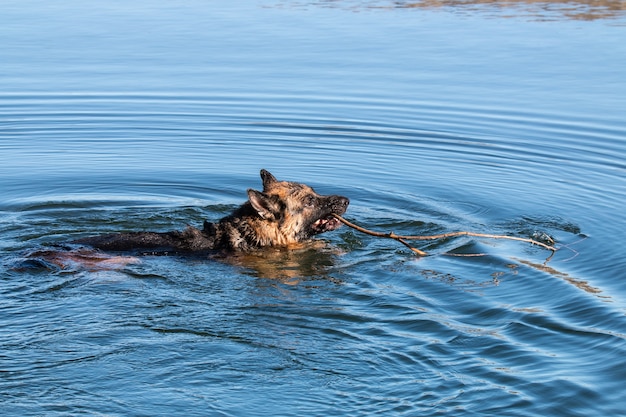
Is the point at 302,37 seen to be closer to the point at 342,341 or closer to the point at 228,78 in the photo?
the point at 228,78

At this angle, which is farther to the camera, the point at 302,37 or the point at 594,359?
the point at 302,37

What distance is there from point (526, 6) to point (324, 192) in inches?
583

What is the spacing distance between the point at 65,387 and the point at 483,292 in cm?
451

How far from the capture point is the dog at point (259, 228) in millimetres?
11539

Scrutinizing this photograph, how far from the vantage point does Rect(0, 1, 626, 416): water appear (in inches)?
316

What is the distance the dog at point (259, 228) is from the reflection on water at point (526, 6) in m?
14.8

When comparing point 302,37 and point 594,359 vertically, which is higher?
point 302,37

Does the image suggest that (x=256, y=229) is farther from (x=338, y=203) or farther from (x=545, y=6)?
(x=545, y=6)

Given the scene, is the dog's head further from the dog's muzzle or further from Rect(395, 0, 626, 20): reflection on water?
Rect(395, 0, 626, 20): reflection on water

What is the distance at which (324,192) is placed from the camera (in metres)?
14.7

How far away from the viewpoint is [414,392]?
773 cm

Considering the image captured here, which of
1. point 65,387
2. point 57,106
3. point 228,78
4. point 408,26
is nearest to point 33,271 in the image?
point 65,387

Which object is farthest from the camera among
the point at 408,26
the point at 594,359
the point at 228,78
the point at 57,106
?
the point at 408,26

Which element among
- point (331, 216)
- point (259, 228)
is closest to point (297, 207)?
point (331, 216)
